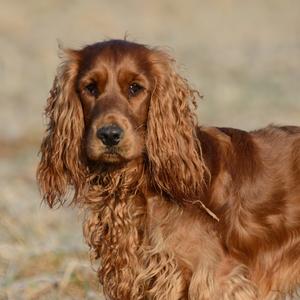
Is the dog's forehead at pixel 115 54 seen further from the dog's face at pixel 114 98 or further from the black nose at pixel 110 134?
the black nose at pixel 110 134

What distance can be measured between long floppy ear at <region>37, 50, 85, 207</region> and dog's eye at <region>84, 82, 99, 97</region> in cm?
11

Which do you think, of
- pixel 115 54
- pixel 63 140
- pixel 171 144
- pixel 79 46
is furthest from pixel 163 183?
pixel 79 46

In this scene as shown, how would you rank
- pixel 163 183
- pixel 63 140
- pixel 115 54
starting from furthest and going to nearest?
1. pixel 63 140
2. pixel 163 183
3. pixel 115 54

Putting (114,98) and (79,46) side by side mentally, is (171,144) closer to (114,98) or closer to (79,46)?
(114,98)

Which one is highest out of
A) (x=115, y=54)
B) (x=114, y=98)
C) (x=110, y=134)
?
(x=115, y=54)

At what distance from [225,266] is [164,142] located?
762 mm

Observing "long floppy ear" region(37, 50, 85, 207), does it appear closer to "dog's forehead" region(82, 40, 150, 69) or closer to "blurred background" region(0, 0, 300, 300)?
"dog's forehead" region(82, 40, 150, 69)

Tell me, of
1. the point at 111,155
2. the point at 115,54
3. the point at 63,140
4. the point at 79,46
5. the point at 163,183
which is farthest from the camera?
the point at 79,46

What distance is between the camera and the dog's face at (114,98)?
5090mm

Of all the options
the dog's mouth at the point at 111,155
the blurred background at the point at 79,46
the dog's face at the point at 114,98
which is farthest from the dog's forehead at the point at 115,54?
the dog's mouth at the point at 111,155

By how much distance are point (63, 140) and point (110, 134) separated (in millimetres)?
550

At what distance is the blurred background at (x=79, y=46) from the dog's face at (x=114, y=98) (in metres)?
0.46

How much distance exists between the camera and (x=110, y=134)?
198 inches

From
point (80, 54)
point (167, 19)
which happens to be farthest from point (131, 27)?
point (80, 54)
